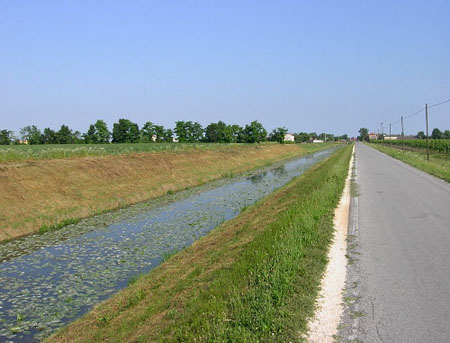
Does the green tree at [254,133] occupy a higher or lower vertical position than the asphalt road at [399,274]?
higher

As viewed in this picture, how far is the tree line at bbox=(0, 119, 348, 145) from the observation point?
92125 mm

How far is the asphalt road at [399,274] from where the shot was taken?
196 inches

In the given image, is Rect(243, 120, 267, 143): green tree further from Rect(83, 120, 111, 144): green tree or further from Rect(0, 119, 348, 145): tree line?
Rect(83, 120, 111, 144): green tree

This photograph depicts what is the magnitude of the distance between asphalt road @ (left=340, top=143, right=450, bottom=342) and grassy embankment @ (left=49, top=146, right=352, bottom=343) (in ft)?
2.40

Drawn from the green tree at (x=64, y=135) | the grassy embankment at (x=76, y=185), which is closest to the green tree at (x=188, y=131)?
the green tree at (x=64, y=135)

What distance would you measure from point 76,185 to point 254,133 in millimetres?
115016

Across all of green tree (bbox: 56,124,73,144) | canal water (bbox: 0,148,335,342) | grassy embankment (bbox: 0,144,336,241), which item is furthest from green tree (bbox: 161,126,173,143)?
canal water (bbox: 0,148,335,342)

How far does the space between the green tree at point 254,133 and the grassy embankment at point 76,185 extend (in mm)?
99121

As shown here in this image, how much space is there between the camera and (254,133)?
134 metres

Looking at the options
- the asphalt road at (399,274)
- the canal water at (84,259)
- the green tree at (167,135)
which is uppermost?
the green tree at (167,135)

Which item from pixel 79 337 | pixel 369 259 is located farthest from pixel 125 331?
pixel 369 259

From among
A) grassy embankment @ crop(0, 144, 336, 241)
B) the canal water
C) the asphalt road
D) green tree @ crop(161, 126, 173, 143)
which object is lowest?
the canal water

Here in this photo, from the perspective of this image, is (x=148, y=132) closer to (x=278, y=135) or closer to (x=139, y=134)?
(x=139, y=134)

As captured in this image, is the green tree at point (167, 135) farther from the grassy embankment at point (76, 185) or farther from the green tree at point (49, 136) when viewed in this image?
the grassy embankment at point (76, 185)
